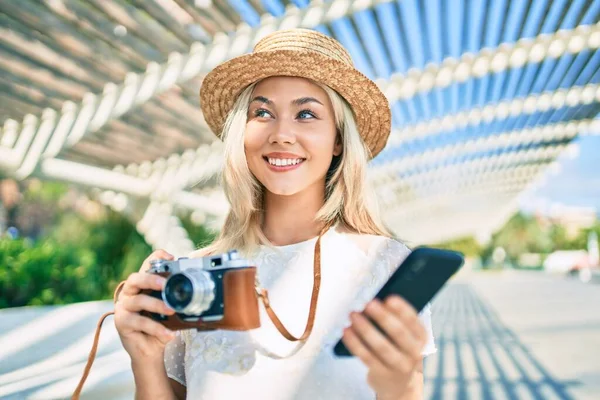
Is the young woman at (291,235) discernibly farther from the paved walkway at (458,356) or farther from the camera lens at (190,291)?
the paved walkway at (458,356)

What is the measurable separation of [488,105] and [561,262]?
119 ft

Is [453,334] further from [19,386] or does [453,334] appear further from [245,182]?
[245,182]

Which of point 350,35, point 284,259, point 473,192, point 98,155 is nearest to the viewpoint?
point 284,259

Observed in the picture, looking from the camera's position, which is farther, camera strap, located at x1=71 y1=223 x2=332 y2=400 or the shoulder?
the shoulder

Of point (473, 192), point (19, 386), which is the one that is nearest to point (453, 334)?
point (19, 386)

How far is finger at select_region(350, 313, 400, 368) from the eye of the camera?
3.65 feet

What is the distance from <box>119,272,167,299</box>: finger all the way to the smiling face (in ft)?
1.18

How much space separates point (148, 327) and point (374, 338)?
49cm

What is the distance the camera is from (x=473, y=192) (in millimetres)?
24281

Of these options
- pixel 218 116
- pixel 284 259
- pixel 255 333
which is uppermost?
pixel 218 116

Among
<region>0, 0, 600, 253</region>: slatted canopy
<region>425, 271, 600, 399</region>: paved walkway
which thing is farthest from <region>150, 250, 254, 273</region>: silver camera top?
<region>425, 271, 600, 399</region>: paved walkway

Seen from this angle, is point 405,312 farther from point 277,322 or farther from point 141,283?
point 141,283

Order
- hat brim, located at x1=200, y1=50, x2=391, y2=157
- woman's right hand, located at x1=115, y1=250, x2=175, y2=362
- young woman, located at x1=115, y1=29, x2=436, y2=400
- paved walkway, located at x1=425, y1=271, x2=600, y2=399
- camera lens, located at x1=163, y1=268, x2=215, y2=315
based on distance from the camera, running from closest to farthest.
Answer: camera lens, located at x1=163, y1=268, x2=215, y2=315, woman's right hand, located at x1=115, y1=250, x2=175, y2=362, young woman, located at x1=115, y1=29, x2=436, y2=400, hat brim, located at x1=200, y1=50, x2=391, y2=157, paved walkway, located at x1=425, y1=271, x2=600, y2=399

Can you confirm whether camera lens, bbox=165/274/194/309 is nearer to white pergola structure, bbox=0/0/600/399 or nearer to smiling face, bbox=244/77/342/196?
smiling face, bbox=244/77/342/196
